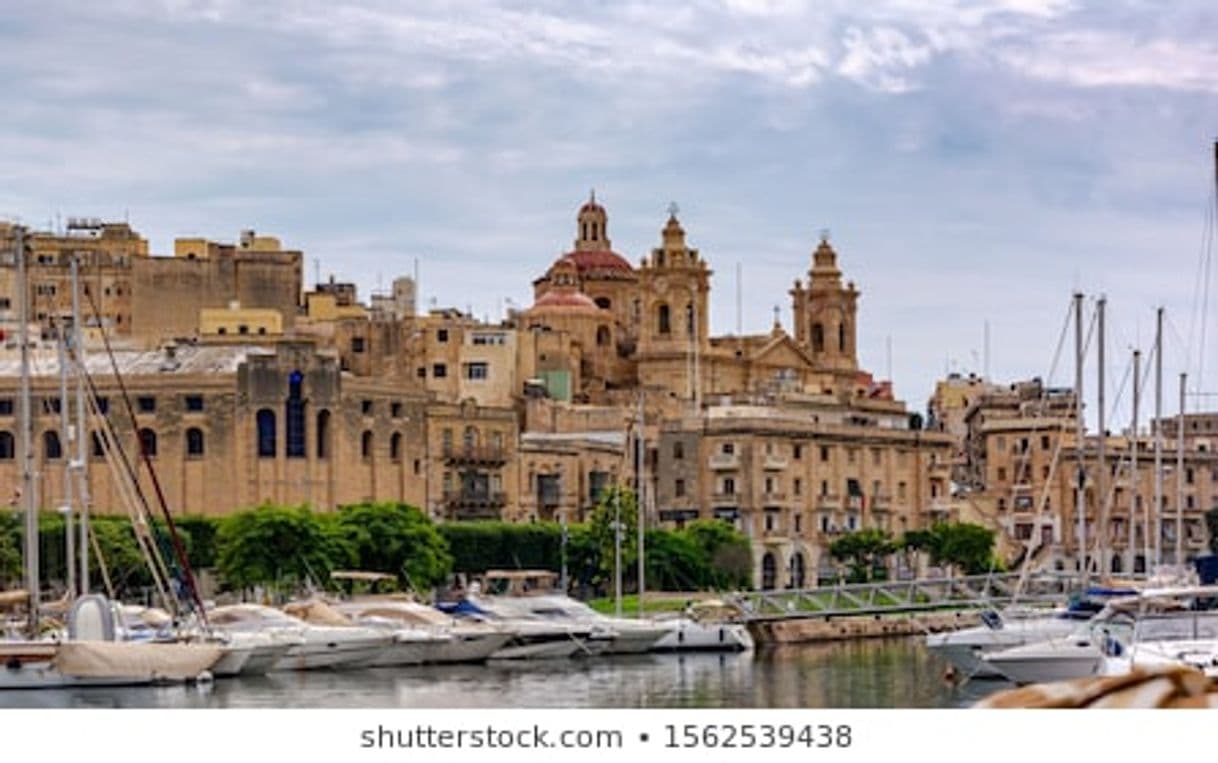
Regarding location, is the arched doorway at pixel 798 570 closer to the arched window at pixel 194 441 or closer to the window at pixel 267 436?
the window at pixel 267 436

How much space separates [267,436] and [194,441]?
0.89 metres

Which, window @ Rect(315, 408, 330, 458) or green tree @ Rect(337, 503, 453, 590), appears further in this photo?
window @ Rect(315, 408, 330, 458)

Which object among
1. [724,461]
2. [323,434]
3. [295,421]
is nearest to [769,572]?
[724,461]

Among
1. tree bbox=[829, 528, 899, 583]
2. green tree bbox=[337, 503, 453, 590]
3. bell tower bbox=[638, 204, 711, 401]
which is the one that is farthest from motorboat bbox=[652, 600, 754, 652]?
bell tower bbox=[638, 204, 711, 401]

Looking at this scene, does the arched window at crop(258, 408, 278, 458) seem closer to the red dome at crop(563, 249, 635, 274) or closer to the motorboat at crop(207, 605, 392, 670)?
the red dome at crop(563, 249, 635, 274)

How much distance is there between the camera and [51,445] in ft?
117

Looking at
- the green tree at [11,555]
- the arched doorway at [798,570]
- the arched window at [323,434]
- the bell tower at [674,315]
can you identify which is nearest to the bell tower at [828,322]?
the bell tower at [674,315]

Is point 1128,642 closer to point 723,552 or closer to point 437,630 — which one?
point 437,630

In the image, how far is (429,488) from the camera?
3947 centimetres

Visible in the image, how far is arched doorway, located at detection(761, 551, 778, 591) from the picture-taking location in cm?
4197

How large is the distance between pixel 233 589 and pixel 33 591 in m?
12.3

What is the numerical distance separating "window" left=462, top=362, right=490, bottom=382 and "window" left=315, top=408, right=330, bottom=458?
19.3 feet
